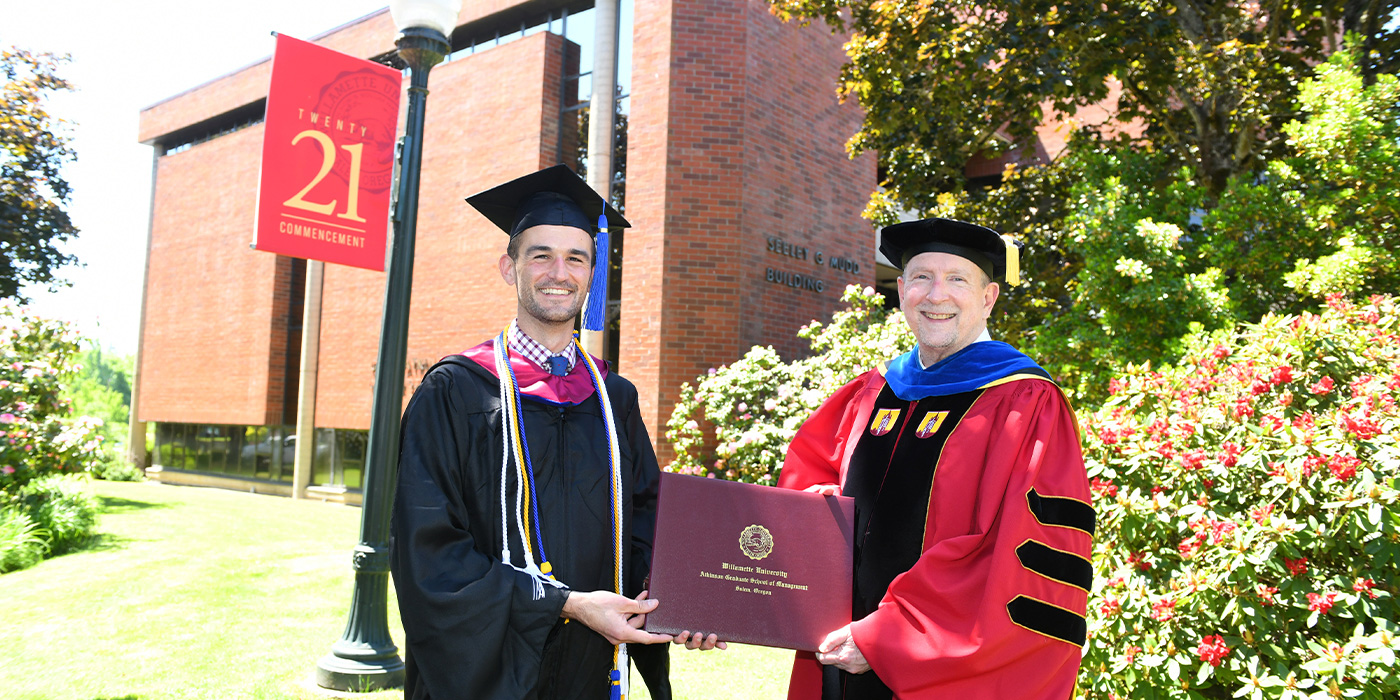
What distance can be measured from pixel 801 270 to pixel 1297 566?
8160mm

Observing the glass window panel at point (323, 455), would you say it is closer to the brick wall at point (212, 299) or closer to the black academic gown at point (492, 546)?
the brick wall at point (212, 299)

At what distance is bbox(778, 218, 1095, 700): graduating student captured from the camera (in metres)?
2.23

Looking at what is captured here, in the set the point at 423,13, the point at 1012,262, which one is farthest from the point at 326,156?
the point at 1012,262

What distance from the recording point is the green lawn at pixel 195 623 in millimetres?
5504

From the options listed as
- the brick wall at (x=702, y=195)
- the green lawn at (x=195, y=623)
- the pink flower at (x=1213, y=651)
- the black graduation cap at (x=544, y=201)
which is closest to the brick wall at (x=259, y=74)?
the brick wall at (x=702, y=195)

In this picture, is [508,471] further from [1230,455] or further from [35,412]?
[35,412]

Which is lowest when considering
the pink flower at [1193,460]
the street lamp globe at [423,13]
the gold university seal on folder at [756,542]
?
the gold university seal on folder at [756,542]

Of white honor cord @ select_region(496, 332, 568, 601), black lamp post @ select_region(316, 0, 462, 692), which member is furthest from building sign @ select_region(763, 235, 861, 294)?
white honor cord @ select_region(496, 332, 568, 601)

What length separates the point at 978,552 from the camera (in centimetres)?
235

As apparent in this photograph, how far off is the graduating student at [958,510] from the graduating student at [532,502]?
2.12ft

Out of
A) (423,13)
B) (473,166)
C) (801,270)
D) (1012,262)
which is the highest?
(473,166)

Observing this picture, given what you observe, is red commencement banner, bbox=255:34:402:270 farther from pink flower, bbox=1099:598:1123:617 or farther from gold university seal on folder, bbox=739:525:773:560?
pink flower, bbox=1099:598:1123:617

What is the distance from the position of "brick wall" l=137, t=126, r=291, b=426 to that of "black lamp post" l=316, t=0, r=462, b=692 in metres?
16.6

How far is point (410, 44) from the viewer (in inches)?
200
